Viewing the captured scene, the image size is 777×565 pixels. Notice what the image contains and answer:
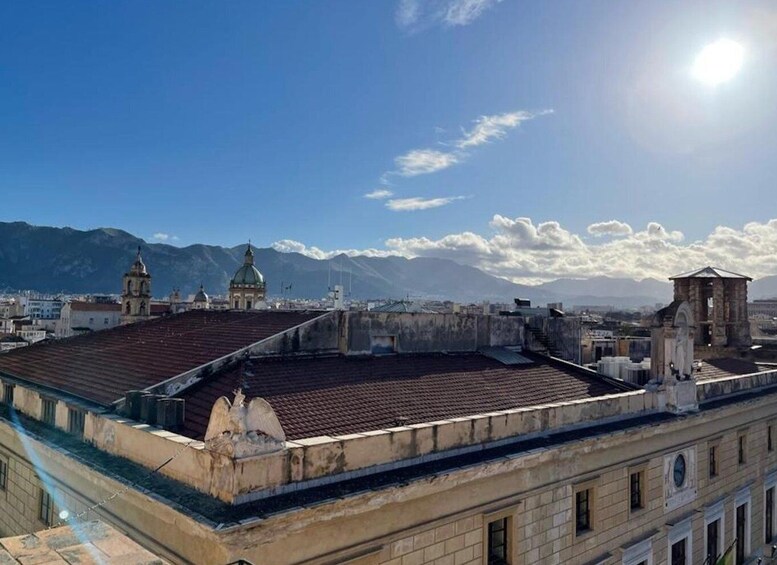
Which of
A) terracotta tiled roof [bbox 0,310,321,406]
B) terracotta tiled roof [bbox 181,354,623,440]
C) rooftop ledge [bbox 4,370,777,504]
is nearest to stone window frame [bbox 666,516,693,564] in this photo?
terracotta tiled roof [bbox 181,354,623,440]

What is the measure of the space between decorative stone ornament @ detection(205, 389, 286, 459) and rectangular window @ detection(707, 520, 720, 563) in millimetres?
16896

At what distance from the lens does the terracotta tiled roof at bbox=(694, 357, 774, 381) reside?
23903 mm

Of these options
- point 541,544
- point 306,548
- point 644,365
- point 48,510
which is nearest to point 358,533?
point 306,548

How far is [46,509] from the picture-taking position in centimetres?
1375

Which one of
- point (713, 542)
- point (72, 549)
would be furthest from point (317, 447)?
point (713, 542)

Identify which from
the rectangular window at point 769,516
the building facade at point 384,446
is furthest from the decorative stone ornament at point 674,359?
the rectangular window at point 769,516

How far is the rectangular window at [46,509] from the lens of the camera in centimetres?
1343

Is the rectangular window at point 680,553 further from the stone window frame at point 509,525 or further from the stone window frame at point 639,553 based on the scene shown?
the stone window frame at point 509,525

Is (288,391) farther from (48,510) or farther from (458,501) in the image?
(48,510)

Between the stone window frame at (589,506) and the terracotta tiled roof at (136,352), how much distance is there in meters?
8.96

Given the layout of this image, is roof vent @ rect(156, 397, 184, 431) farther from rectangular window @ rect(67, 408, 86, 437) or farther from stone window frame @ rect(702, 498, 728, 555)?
stone window frame @ rect(702, 498, 728, 555)

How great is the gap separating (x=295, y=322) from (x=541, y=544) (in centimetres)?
920

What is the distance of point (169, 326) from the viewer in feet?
75.7

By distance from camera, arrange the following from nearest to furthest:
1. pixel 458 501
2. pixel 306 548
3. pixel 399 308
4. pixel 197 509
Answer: pixel 197 509, pixel 306 548, pixel 458 501, pixel 399 308
